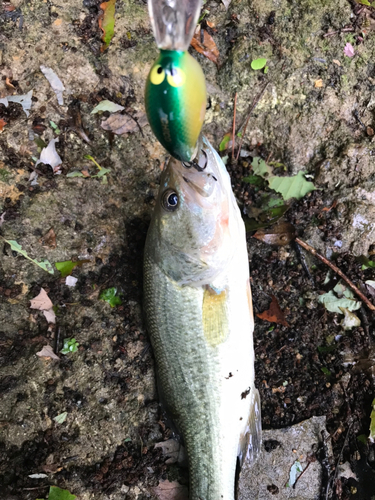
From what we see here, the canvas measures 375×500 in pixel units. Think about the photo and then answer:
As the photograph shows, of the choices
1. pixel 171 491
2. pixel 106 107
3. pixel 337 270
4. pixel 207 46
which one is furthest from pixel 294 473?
pixel 207 46

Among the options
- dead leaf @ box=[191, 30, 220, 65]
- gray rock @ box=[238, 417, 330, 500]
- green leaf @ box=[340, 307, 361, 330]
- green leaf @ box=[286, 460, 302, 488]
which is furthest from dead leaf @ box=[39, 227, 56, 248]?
green leaf @ box=[286, 460, 302, 488]

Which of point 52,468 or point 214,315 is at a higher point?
point 214,315

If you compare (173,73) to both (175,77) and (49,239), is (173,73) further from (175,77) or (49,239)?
(49,239)

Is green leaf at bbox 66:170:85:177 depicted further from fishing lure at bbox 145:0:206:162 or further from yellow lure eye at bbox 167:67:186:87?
yellow lure eye at bbox 167:67:186:87

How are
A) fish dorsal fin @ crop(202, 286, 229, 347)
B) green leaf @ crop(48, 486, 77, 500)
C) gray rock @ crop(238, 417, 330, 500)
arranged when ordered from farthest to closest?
gray rock @ crop(238, 417, 330, 500) < green leaf @ crop(48, 486, 77, 500) < fish dorsal fin @ crop(202, 286, 229, 347)

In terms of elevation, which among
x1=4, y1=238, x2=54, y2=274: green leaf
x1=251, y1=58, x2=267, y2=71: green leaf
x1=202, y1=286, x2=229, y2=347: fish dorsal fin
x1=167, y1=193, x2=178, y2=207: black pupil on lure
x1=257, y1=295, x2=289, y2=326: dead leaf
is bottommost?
x1=202, y1=286, x2=229, y2=347: fish dorsal fin

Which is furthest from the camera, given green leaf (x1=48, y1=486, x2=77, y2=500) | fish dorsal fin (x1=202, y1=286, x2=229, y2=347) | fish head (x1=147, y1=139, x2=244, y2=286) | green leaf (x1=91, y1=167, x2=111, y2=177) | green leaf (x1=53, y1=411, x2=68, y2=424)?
green leaf (x1=91, y1=167, x2=111, y2=177)

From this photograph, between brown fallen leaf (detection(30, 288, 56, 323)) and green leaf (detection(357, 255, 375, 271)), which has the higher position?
green leaf (detection(357, 255, 375, 271))

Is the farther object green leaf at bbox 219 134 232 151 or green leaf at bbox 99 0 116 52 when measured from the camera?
green leaf at bbox 219 134 232 151
